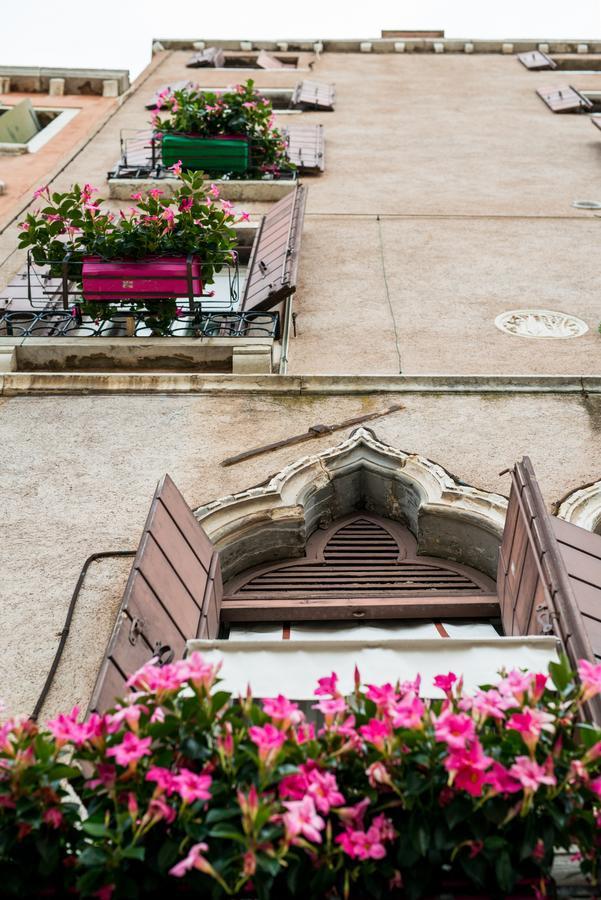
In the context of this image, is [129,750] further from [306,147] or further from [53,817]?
[306,147]

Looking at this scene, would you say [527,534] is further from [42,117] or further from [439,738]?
[42,117]

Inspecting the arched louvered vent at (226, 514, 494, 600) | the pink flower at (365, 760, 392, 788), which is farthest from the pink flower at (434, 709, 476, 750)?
the arched louvered vent at (226, 514, 494, 600)

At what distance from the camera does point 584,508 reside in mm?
7426

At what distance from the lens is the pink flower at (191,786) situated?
12.1 feet

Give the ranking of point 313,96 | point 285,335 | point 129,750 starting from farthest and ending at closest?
point 313,96, point 285,335, point 129,750

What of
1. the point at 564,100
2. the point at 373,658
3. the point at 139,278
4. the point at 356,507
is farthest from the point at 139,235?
the point at 564,100

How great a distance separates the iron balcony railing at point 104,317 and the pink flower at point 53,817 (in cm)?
695

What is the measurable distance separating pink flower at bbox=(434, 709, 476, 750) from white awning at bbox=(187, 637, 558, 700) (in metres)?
1.43

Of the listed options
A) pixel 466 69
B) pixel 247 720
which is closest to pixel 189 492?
pixel 247 720

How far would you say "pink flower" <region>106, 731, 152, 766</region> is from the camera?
3.76m

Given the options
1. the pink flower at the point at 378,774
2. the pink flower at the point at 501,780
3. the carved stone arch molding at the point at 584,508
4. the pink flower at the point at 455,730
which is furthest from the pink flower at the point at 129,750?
the carved stone arch molding at the point at 584,508

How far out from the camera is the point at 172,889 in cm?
394

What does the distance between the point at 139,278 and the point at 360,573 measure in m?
4.29

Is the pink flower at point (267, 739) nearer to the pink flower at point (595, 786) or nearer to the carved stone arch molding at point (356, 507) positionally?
the pink flower at point (595, 786)
